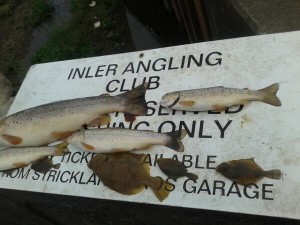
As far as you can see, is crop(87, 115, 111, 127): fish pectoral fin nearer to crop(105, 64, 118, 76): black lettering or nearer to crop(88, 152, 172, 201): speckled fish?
crop(88, 152, 172, 201): speckled fish

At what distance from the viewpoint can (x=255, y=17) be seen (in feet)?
12.1

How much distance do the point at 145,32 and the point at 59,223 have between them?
423 centimetres

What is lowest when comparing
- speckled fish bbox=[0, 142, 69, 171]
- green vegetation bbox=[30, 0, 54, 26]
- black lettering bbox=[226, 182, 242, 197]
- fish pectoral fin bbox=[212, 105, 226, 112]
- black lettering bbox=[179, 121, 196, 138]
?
black lettering bbox=[226, 182, 242, 197]

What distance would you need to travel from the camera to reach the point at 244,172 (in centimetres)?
247

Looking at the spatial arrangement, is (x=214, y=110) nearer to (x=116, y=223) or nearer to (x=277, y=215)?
(x=277, y=215)

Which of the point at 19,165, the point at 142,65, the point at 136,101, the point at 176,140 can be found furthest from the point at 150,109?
the point at 19,165

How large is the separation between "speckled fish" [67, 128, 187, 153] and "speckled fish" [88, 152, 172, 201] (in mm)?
61

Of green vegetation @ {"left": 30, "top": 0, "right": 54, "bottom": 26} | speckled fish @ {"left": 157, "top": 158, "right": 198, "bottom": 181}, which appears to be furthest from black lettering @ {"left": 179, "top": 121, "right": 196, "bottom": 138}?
green vegetation @ {"left": 30, "top": 0, "right": 54, "bottom": 26}

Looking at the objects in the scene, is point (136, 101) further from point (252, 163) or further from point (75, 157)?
point (252, 163)

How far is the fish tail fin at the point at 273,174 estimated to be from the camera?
2.40 m

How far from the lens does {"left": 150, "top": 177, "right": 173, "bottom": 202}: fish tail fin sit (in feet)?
8.56

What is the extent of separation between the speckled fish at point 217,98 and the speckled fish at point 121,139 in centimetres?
21

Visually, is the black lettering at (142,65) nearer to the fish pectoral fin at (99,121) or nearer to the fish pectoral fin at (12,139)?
the fish pectoral fin at (99,121)

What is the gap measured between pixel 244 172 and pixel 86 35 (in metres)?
5.31
